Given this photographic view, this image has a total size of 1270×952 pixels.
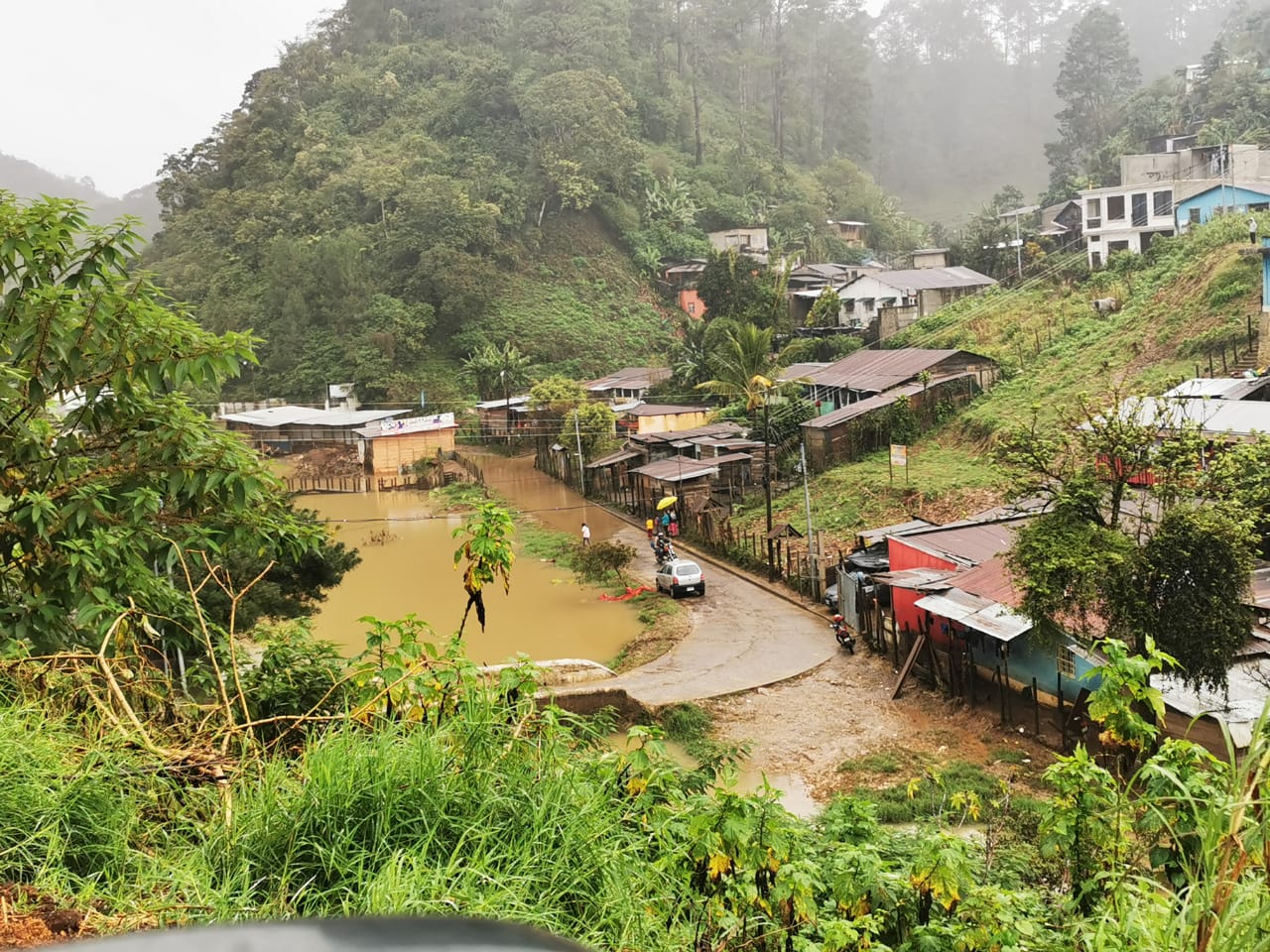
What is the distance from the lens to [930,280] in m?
40.6

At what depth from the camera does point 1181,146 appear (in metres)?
45.5

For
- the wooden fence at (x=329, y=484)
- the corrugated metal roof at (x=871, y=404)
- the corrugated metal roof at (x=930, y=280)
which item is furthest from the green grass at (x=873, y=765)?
the corrugated metal roof at (x=930, y=280)

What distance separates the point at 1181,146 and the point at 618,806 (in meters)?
51.5

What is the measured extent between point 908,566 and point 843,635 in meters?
1.49

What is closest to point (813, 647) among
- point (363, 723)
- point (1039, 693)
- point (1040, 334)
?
point (1039, 693)

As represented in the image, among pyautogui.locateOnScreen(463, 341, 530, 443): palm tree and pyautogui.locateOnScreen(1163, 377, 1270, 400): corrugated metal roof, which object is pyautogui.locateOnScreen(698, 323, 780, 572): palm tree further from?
pyautogui.locateOnScreen(463, 341, 530, 443): palm tree

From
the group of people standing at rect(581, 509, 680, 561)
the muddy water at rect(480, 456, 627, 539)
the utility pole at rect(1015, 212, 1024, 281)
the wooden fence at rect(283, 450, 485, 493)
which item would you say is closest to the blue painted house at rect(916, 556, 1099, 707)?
the group of people standing at rect(581, 509, 680, 561)

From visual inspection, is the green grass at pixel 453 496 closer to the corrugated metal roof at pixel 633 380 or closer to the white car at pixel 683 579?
the corrugated metal roof at pixel 633 380

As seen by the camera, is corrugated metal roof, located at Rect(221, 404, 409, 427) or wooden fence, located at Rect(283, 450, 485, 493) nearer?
wooden fence, located at Rect(283, 450, 485, 493)

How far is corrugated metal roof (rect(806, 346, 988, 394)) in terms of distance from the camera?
27797 millimetres

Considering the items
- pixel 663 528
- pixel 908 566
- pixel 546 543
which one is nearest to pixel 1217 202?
pixel 663 528

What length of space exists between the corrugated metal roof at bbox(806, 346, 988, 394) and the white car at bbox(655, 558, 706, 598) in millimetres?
10462

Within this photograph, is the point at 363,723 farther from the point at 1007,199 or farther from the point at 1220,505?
the point at 1007,199

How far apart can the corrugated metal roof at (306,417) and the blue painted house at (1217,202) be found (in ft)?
101
